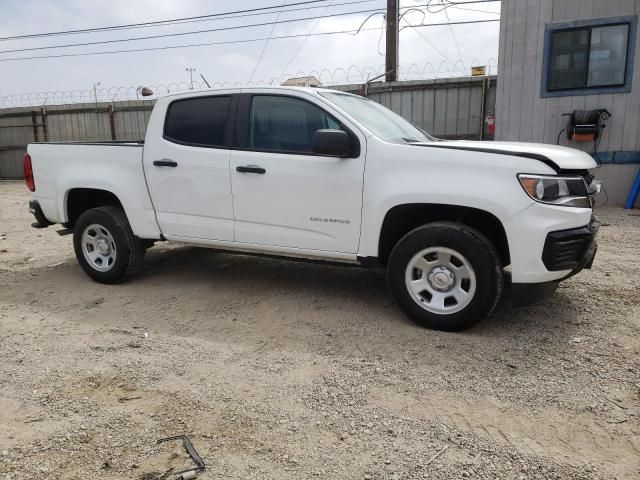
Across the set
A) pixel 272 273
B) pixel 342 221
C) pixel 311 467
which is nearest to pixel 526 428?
pixel 311 467

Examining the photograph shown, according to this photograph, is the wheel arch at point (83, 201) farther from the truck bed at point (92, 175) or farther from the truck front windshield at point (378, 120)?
the truck front windshield at point (378, 120)

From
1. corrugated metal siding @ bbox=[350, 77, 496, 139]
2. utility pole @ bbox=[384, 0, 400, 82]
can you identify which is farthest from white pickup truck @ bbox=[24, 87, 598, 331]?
utility pole @ bbox=[384, 0, 400, 82]

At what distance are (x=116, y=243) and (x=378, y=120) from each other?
285 centimetres

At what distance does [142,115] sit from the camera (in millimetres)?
16219

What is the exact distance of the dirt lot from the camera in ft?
7.98

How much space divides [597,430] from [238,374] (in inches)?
81.0

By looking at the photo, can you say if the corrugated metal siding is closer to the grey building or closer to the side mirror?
the grey building

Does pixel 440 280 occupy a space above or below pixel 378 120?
below

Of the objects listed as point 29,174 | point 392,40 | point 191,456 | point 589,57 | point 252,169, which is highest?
point 392,40

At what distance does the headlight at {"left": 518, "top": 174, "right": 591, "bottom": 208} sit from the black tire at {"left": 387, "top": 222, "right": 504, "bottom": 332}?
47 centimetres

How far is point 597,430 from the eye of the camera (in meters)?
2.62

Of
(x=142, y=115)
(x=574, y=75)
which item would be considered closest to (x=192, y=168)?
(x=574, y=75)

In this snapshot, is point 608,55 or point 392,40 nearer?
point 608,55

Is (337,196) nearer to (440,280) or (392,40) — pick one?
(440,280)
